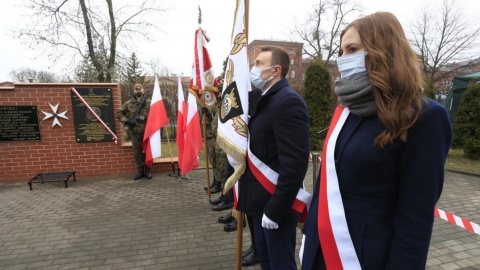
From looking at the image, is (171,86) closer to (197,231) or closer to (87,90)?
(87,90)

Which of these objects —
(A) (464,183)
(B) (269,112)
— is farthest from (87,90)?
(A) (464,183)

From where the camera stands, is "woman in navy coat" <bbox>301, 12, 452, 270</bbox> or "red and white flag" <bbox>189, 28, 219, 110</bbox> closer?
"woman in navy coat" <bbox>301, 12, 452, 270</bbox>

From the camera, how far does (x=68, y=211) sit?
4.79 m

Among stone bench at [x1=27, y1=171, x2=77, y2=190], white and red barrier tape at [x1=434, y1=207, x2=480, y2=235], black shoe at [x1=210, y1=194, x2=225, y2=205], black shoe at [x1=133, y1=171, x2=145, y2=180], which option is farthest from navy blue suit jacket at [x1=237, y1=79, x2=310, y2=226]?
stone bench at [x1=27, y1=171, x2=77, y2=190]

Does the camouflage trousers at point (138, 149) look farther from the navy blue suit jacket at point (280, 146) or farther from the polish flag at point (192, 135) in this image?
the navy blue suit jacket at point (280, 146)

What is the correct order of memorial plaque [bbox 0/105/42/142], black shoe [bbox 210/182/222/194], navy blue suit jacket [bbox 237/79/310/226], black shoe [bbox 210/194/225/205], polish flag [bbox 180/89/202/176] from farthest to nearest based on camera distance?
memorial plaque [bbox 0/105/42/142] < black shoe [bbox 210/182/222/194] < polish flag [bbox 180/89/202/176] < black shoe [bbox 210/194/225/205] < navy blue suit jacket [bbox 237/79/310/226]

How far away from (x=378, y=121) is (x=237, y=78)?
1.45m

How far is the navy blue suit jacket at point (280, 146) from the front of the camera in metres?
1.82

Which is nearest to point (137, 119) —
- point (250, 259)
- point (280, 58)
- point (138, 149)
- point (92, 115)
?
point (138, 149)

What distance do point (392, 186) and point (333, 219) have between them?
0.32 meters

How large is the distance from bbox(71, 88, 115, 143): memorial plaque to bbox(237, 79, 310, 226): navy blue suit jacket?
19.3 feet

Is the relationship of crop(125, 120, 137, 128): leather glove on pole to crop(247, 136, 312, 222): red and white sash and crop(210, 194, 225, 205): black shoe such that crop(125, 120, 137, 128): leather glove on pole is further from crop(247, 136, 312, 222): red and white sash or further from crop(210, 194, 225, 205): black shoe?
crop(247, 136, 312, 222): red and white sash

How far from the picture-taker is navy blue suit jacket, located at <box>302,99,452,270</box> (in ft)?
3.39

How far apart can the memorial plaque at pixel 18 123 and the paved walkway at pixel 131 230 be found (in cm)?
122
